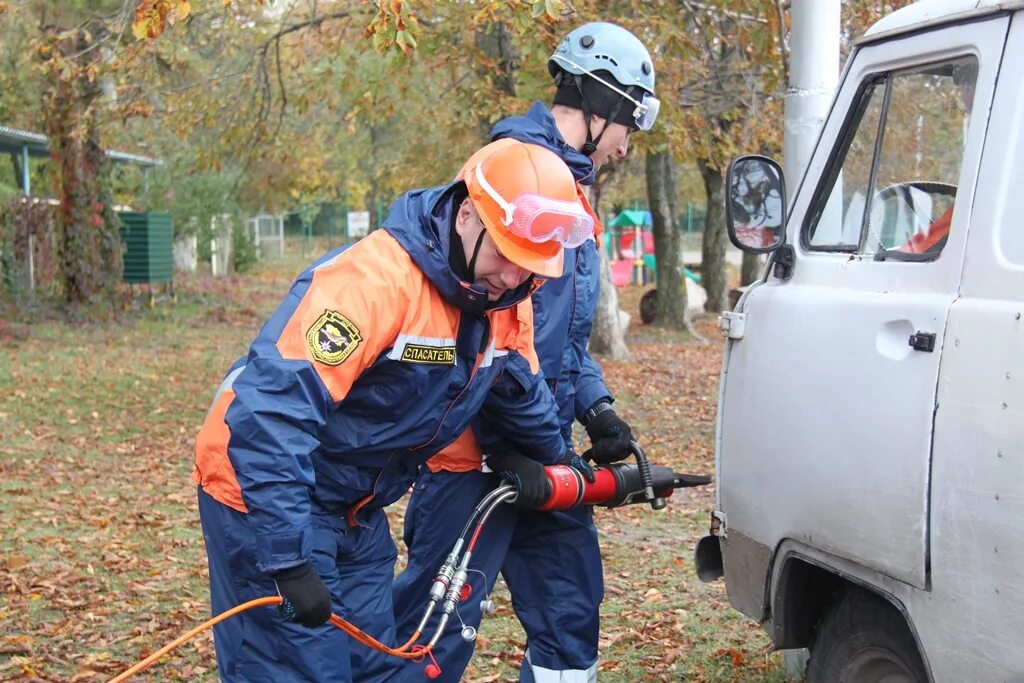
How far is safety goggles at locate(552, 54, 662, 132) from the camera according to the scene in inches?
159

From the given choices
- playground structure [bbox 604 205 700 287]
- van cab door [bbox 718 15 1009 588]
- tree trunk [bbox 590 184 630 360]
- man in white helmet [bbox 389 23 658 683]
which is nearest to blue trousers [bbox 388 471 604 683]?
man in white helmet [bbox 389 23 658 683]

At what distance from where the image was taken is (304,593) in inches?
114

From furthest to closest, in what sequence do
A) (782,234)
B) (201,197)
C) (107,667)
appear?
(201,197)
(107,667)
(782,234)

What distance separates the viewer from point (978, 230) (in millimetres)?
2842

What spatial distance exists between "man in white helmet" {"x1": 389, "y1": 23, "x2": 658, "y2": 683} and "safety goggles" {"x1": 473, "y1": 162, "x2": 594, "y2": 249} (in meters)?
0.74

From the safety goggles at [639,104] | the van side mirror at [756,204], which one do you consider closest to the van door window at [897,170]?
the van side mirror at [756,204]

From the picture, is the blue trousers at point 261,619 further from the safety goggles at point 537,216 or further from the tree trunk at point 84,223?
the tree trunk at point 84,223

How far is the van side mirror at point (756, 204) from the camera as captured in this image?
3.67 m

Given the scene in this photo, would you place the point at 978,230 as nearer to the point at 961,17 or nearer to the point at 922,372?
the point at 922,372

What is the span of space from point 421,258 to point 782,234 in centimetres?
124

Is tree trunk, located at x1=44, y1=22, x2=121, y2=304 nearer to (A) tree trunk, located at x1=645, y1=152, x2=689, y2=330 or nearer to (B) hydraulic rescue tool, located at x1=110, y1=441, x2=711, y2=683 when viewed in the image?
(A) tree trunk, located at x1=645, y1=152, x2=689, y2=330

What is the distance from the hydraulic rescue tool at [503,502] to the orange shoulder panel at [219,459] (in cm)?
46

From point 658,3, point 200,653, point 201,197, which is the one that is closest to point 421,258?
point 200,653

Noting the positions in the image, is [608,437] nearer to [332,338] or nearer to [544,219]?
[544,219]
